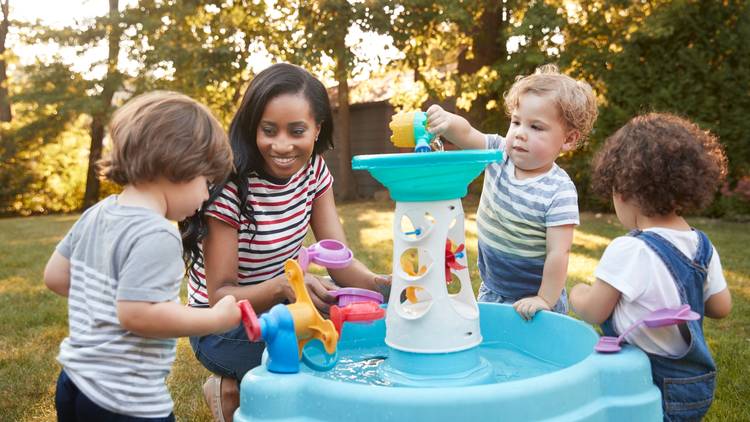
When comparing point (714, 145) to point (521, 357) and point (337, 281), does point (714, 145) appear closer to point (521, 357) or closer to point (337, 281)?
point (521, 357)

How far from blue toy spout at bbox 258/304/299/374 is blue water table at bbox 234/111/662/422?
0.04 metres

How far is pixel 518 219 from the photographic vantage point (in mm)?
2549

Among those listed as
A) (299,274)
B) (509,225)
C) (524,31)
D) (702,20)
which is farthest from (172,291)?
(524,31)

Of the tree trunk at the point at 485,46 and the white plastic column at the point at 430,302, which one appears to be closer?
the white plastic column at the point at 430,302

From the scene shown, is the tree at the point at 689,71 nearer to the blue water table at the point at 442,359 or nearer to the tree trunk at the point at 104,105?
the blue water table at the point at 442,359

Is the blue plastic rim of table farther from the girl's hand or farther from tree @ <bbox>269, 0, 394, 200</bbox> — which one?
tree @ <bbox>269, 0, 394, 200</bbox>

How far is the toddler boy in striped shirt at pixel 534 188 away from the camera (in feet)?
8.03

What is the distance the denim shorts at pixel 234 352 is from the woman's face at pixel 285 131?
594 mm

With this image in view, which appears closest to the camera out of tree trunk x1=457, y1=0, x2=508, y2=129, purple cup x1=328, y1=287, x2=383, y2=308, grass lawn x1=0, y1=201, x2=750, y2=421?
purple cup x1=328, y1=287, x2=383, y2=308

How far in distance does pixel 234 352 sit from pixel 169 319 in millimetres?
842

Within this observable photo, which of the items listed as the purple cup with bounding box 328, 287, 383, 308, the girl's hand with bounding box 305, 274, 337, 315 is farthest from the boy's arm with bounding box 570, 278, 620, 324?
the girl's hand with bounding box 305, 274, 337, 315

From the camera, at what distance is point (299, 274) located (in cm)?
179

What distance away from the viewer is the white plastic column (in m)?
1.97

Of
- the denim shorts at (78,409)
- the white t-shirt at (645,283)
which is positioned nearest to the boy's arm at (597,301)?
the white t-shirt at (645,283)
